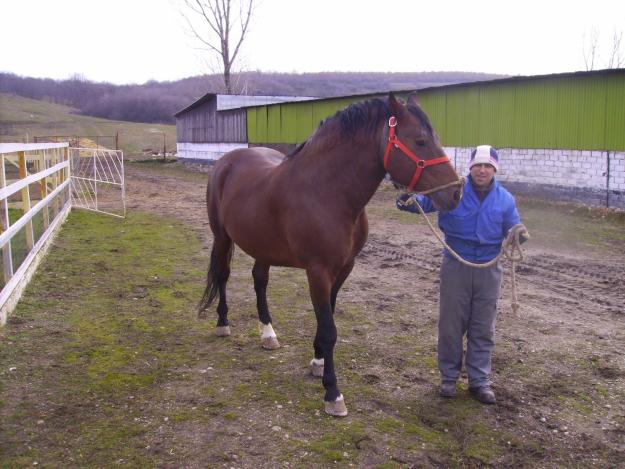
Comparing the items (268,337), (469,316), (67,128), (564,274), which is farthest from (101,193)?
(67,128)

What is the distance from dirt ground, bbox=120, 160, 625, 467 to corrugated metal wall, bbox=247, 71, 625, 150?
4198 mm

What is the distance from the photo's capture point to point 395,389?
3.45m

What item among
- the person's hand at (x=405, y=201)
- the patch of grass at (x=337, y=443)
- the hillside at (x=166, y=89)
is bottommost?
the patch of grass at (x=337, y=443)

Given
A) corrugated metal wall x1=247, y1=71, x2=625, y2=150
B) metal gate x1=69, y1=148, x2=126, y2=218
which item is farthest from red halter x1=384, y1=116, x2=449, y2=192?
corrugated metal wall x1=247, y1=71, x2=625, y2=150

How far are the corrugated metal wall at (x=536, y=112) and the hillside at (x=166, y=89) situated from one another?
46098mm

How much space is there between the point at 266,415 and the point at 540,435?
1.55m

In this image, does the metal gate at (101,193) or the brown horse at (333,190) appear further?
the metal gate at (101,193)

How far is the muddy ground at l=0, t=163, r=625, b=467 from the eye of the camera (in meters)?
2.74

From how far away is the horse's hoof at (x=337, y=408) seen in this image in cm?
312

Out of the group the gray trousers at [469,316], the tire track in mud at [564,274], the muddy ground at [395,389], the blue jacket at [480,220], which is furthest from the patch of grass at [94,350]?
the tire track in mud at [564,274]

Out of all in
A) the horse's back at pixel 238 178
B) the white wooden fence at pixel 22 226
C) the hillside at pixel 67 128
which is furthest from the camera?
the hillside at pixel 67 128

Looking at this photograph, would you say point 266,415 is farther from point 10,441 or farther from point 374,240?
point 374,240

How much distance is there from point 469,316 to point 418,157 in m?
1.12

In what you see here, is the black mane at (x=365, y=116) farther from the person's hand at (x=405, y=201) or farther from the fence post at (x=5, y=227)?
the fence post at (x=5, y=227)
